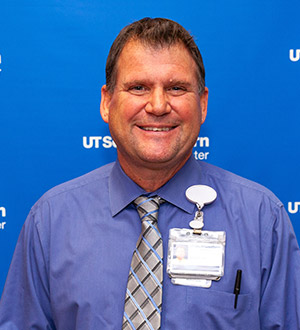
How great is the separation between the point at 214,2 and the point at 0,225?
1.11 metres

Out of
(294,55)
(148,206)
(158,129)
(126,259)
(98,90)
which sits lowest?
(126,259)

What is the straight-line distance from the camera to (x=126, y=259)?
47.5 inches

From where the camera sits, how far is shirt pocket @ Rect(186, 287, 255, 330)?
1.15 m

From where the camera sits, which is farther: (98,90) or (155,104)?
(98,90)

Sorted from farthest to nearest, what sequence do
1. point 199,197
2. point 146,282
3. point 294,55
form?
point 294,55 → point 199,197 → point 146,282

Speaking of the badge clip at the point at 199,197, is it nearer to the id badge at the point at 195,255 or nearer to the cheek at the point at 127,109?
the id badge at the point at 195,255

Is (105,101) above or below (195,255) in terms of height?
above

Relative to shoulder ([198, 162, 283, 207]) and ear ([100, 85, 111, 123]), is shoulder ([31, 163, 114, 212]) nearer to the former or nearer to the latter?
ear ([100, 85, 111, 123])

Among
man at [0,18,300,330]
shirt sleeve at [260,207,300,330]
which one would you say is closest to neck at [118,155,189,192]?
man at [0,18,300,330]

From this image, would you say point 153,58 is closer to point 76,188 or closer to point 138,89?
point 138,89

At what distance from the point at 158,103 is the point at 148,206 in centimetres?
29

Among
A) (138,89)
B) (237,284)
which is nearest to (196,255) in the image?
(237,284)

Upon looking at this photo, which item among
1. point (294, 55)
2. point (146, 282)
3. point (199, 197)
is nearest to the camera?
point (146, 282)

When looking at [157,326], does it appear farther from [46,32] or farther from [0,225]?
[46,32]
